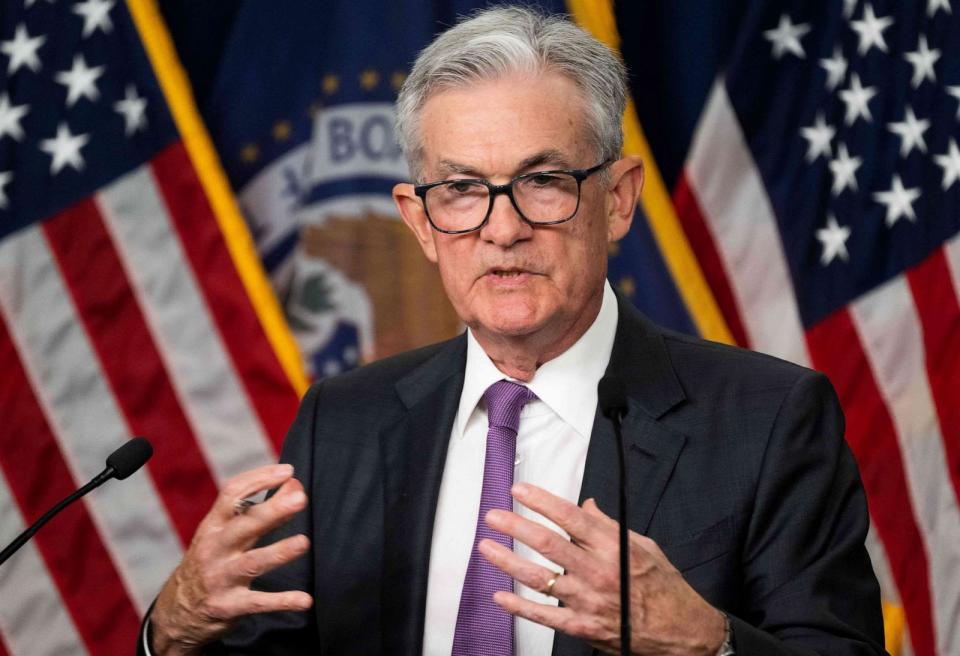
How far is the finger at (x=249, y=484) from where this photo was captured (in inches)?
59.5

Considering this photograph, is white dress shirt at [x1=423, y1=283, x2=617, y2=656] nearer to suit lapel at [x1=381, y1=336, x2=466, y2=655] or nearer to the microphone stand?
suit lapel at [x1=381, y1=336, x2=466, y2=655]

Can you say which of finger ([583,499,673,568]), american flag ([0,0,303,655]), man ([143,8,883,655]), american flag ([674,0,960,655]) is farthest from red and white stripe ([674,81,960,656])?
finger ([583,499,673,568])

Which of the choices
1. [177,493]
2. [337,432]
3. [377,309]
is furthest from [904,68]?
[177,493]

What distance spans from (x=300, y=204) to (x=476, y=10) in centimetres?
74

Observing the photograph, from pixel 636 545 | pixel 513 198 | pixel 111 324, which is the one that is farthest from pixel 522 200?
pixel 111 324

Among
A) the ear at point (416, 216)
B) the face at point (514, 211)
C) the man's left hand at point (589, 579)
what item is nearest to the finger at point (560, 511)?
the man's left hand at point (589, 579)

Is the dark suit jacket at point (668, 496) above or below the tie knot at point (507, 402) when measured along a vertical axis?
below

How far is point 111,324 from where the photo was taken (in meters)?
3.16

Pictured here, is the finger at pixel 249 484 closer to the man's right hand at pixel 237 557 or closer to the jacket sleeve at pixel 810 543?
the man's right hand at pixel 237 557

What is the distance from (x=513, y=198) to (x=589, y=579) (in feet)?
1.95

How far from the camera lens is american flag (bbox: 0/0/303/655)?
3094 millimetres

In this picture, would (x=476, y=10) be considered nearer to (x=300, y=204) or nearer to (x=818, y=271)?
(x=300, y=204)

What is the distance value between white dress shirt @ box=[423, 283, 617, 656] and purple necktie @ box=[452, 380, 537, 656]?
0.03m

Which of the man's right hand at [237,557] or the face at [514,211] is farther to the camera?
the face at [514,211]
